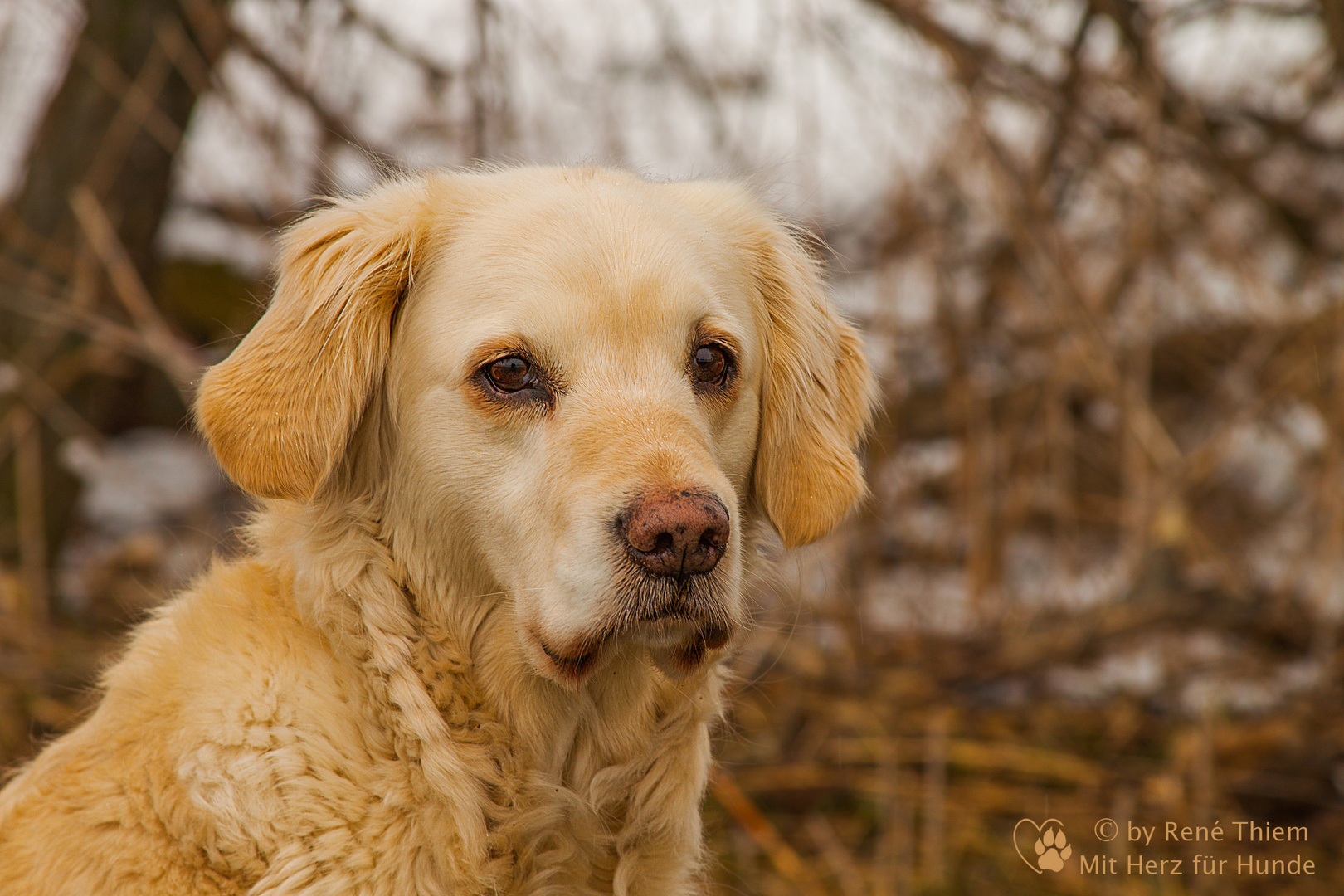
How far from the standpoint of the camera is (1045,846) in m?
4.54

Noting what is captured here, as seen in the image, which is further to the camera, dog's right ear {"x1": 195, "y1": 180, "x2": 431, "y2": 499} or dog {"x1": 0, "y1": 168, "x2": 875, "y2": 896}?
dog's right ear {"x1": 195, "y1": 180, "x2": 431, "y2": 499}

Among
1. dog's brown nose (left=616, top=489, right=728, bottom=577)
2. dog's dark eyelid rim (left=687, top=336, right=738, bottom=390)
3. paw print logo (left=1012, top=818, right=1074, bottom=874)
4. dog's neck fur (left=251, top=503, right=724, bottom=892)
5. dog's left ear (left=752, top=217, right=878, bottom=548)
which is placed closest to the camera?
dog's brown nose (left=616, top=489, right=728, bottom=577)

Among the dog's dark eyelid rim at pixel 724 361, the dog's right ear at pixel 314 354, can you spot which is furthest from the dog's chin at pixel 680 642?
the dog's right ear at pixel 314 354

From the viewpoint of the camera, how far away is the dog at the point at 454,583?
7.06 feet

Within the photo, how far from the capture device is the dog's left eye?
2.55m

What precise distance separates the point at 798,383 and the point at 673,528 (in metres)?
0.93

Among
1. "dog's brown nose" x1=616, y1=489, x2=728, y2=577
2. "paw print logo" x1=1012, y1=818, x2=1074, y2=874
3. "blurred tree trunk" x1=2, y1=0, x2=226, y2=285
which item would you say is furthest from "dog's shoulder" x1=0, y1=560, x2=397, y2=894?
"blurred tree trunk" x1=2, y1=0, x2=226, y2=285

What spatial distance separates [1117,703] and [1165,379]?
8.37ft

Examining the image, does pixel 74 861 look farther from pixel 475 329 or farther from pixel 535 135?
pixel 535 135

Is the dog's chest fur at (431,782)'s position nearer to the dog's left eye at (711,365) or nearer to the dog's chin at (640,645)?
the dog's chin at (640,645)

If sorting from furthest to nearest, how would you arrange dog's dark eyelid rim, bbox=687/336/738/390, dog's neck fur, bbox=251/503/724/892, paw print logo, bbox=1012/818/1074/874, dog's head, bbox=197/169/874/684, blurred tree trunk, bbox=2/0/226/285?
blurred tree trunk, bbox=2/0/226/285, paw print logo, bbox=1012/818/1074/874, dog's dark eyelid rim, bbox=687/336/738/390, dog's neck fur, bbox=251/503/724/892, dog's head, bbox=197/169/874/684

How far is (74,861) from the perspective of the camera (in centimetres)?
215

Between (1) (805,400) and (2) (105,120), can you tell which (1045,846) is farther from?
(2) (105,120)

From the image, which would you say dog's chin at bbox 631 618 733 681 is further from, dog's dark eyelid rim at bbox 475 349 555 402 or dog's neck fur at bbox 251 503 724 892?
dog's dark eyelid rim at bbox 475 349 555 402
